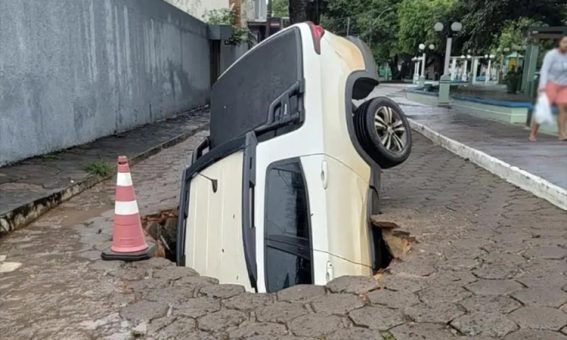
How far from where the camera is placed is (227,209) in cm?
340

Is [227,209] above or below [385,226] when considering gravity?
above

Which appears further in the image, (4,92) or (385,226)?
(4,92)

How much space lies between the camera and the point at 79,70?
7062mm

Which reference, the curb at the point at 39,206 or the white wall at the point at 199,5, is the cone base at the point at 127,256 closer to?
the curb at the point at 39,206

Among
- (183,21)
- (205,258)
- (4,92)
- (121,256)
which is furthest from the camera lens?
(183,21)

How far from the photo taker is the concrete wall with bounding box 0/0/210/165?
18.3ft

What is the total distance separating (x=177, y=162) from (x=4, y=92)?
8.63 feet

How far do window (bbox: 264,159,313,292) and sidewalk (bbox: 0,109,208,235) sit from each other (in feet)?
7.26

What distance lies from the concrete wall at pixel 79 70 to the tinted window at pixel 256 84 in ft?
9.78

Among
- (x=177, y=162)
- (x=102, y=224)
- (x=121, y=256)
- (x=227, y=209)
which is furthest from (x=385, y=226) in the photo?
(x=177, y=162)

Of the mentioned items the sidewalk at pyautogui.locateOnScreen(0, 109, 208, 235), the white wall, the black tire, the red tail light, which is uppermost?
the white wall

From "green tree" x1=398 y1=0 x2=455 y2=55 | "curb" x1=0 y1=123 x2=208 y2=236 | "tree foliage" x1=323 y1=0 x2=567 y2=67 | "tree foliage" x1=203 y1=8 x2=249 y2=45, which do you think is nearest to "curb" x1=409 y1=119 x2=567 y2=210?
"curb" x1=0 y1=123 x2=208 y2=236

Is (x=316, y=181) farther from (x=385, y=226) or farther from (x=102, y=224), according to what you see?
(x=102, y=224)

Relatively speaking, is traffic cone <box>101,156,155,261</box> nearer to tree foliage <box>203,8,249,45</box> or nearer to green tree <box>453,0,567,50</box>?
green tree <box>453,0,567,50</box>
